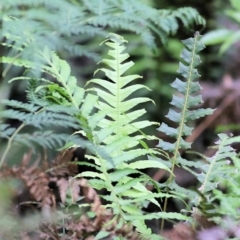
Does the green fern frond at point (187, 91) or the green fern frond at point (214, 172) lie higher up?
the green fern frond at point (187, 91)

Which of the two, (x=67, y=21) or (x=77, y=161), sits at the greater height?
(x=67, y=21)

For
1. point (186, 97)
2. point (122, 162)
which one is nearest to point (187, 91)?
point (186, 97)

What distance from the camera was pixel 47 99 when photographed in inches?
19.6

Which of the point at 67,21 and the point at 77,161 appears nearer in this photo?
the point at 77,161

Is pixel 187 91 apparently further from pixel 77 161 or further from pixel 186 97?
pixel 77 161

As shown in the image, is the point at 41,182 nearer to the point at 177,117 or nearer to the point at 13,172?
the point at 13,172

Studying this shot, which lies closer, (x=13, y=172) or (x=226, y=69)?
(x=13, y=172)

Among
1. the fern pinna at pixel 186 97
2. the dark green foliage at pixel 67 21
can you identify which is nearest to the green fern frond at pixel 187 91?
the fern pinna at pixel 186 97

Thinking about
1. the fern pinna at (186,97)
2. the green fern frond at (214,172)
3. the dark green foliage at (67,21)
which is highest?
the dark green foliage at (67,21)

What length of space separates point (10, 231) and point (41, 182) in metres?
0.06

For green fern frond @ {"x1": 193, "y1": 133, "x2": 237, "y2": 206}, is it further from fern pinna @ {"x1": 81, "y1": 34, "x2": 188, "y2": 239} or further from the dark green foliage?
the dark green foliage

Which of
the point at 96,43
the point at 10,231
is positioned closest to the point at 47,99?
the point at 10,231

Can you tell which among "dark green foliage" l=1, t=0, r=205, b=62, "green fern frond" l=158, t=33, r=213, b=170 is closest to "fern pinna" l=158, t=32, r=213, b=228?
"green fern frond" l=158, t=33, r=213, b=170

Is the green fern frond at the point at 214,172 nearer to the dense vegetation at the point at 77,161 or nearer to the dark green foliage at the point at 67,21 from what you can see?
the dense vegetation at the point at 77,161
